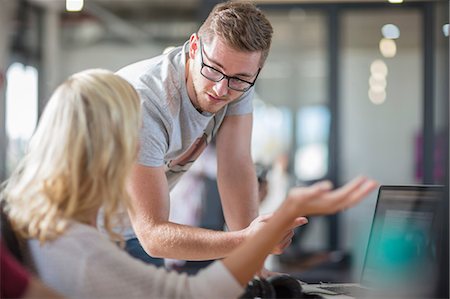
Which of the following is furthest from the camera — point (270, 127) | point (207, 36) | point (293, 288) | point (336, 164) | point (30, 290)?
point (270, 127)

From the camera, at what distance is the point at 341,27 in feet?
25.4

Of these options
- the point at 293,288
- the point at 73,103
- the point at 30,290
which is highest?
the point at 73,103

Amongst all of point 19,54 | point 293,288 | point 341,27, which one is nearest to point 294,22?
point 341,27

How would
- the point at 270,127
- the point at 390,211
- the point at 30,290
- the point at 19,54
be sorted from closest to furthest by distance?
1. the point at 30,290
2. the point at 390,211
3. the point at 270,127
4. the point at 19,54

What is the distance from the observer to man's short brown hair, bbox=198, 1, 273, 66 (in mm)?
2037

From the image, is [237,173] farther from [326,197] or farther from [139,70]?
[326,197]

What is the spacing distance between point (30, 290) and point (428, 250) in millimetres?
824

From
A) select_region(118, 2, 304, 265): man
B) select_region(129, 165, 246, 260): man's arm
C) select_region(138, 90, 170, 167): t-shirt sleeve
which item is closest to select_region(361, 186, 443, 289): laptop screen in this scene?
select_region(118, 2, 304, 265): man

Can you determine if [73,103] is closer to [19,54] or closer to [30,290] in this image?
[30,290]

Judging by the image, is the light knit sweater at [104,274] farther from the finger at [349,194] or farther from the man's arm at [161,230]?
the man's arm at [161,230]

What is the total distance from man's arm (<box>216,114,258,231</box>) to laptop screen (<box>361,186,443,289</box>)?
593 millimetres

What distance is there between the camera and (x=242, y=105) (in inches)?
Answer: 94.9

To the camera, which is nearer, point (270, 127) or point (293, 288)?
point (293, 288)

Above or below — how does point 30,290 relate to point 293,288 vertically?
above
